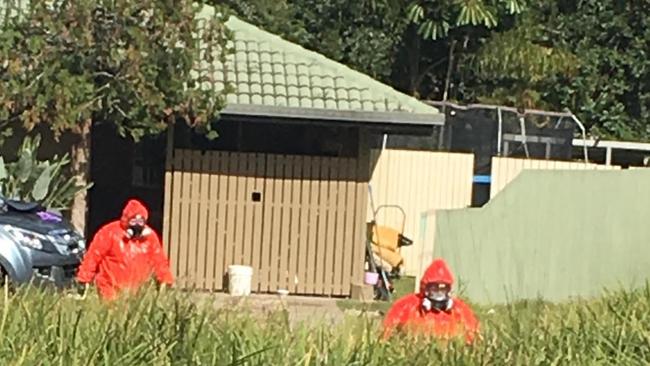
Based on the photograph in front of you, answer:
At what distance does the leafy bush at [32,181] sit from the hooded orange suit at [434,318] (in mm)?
8078

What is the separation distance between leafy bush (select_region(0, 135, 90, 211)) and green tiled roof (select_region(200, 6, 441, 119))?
223cm

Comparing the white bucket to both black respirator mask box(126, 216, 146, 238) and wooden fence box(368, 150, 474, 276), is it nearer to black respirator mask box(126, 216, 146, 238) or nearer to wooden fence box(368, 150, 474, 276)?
wooden fence box(368, 150, 474, 276)

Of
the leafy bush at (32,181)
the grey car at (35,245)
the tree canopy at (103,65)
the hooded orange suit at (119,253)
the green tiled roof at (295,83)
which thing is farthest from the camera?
the green tiled roof at (295,83)

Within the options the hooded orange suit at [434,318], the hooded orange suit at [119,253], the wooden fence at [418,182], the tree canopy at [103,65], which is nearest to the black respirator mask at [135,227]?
the hooded orange suit at [119,253]

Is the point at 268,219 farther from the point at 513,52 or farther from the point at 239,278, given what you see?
the point at 513,52

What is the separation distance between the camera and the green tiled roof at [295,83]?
1716 centimetres

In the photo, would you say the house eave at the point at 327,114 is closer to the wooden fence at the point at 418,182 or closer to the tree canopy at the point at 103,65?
the tree canopy at the point at 103,65

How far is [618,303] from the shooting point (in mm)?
7238

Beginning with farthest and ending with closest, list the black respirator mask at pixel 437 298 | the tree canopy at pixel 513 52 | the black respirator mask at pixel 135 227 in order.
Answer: the tree canopy at pixel 513 52, the black respirator mask at pixel 135 227, the black respirator mask at pixel 437 298

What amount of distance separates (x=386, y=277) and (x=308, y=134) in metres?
2.08

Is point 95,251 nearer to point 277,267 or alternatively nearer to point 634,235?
→ point 277,267

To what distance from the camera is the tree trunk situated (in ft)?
56.3

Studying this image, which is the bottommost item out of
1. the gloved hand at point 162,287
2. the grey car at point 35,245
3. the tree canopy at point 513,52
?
the grey car at point 35,245

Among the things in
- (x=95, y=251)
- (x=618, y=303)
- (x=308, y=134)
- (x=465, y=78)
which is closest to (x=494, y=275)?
(x=308, y=134)
